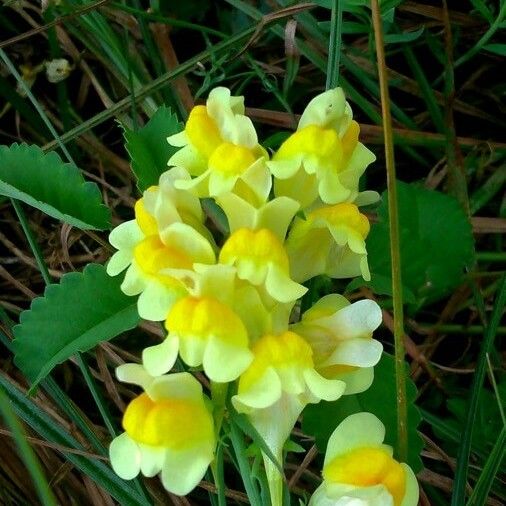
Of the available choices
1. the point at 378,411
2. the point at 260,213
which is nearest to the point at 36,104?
the point at 260,213

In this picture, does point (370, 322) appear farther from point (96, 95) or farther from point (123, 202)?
point (96, 95)

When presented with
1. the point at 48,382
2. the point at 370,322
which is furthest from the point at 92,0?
the point at 370,322

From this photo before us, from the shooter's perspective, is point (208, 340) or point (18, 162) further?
point (18, 162)

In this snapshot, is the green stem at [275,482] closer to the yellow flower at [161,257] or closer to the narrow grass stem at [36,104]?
the yellow flower at [161,257]

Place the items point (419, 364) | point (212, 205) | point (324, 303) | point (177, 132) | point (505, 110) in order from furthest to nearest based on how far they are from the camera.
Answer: point (505, 110) < point (419, 364) < point (212, 205) < point (177, 132) < point (324, 303)

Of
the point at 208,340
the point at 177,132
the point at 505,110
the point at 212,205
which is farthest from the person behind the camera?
the point at 505,110

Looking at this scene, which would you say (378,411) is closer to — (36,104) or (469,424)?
(469,424)
